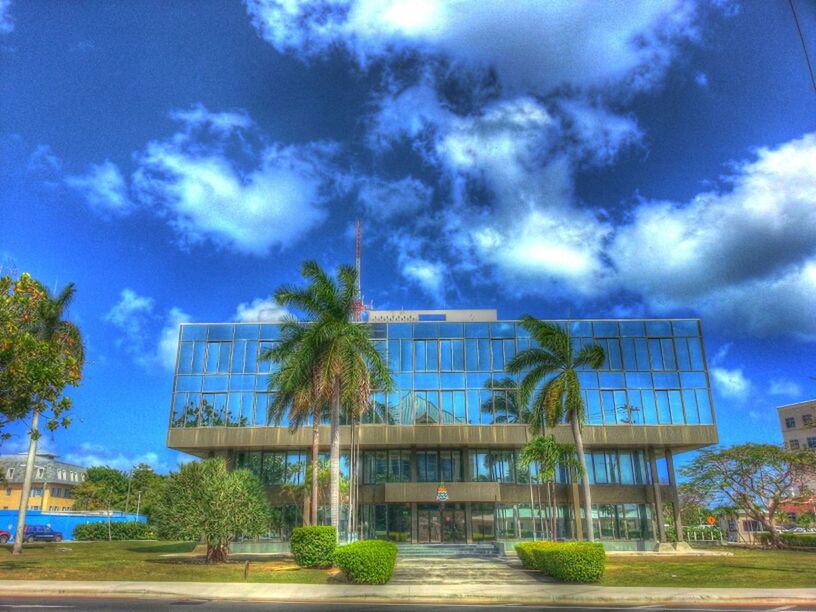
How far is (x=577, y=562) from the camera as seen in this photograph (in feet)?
76.5

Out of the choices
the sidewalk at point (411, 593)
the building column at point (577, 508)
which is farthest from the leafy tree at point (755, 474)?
the sidewalk at point (411, 593)

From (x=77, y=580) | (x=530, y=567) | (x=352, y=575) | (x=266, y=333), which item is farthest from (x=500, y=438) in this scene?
(x=77, y=580)

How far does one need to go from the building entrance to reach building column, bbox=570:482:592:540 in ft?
28.1

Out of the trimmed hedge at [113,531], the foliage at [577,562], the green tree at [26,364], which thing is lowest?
the trimmed hedge at [113,531]

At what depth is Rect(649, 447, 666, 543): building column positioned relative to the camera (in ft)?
151

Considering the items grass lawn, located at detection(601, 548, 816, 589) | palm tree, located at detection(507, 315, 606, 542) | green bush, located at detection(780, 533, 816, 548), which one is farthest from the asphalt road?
green bush, located at detection(780, 533, 816, 548)

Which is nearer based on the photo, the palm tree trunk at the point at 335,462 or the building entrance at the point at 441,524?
the palm tree trunk at the point at 335,462

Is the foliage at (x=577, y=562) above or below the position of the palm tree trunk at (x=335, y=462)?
below

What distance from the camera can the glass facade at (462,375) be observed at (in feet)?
153

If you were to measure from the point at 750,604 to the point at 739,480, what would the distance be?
3607 cm

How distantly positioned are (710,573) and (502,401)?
21.5 m

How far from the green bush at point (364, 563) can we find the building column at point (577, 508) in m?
24.5

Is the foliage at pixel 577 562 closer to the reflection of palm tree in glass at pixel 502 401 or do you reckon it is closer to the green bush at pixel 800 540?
the reflection of palm tree in glass at pixel 502 401

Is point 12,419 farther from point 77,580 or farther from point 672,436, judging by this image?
point 672,436
